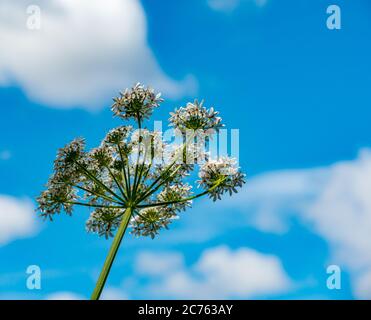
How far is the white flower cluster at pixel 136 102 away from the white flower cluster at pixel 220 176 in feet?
8.15

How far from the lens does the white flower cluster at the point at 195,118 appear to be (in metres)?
15.0

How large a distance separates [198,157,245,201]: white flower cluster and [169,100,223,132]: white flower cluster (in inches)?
41.6

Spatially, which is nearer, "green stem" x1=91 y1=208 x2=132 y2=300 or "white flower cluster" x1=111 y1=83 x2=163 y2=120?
"green stem" x1=91 y1=208 x2=132 y2=300

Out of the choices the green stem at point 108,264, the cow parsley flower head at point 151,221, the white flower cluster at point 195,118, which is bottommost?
the green stem at point 108,264

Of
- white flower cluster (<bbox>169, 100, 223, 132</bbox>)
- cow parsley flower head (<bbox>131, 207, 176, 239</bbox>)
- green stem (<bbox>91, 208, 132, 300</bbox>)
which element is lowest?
green stem (<bbox>91, 208, 132, 300</bbox>)

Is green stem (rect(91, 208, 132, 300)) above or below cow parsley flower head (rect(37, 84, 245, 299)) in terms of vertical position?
below

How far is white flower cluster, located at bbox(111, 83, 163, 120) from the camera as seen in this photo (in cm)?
1573

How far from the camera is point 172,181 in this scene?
52.6ft
